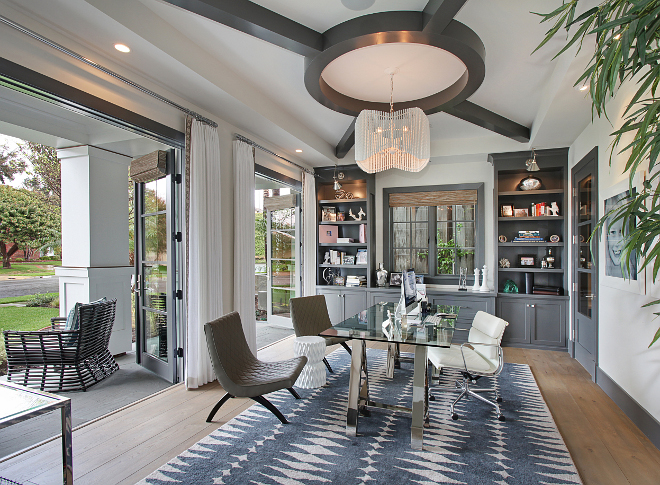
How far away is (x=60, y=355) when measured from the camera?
11.9ft

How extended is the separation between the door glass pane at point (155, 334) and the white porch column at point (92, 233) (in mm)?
912

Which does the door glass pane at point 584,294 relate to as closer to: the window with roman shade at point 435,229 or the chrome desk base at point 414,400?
the window with roman shade at point 435,229

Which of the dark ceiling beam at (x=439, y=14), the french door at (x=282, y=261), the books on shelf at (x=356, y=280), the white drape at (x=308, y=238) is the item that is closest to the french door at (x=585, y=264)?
the dark ceiling beam at (x=439, y=14)

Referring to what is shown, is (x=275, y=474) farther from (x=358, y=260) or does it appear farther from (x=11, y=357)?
(x=358, y=260)

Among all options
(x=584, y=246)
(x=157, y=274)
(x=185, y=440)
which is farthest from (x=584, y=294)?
(x=157, y=274)

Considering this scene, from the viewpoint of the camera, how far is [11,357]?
3.58 m

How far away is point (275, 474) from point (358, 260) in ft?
14.3

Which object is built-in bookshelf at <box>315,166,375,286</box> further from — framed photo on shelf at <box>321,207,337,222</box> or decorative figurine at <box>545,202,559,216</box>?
decorative figurine at <box>545,202,559,216</box>

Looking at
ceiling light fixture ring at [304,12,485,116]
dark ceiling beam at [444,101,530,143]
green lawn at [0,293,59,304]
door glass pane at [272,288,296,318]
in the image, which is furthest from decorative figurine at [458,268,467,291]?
green lawn at [0,293,59,304]

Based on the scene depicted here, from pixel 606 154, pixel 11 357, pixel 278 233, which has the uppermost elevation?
pixel 606 154

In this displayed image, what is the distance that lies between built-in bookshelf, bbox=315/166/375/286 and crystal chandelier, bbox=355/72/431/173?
2.71 meters

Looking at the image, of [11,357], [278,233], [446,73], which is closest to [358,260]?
[278,233]

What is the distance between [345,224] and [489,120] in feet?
9.50

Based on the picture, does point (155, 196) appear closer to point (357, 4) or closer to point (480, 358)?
point (357, 4)
